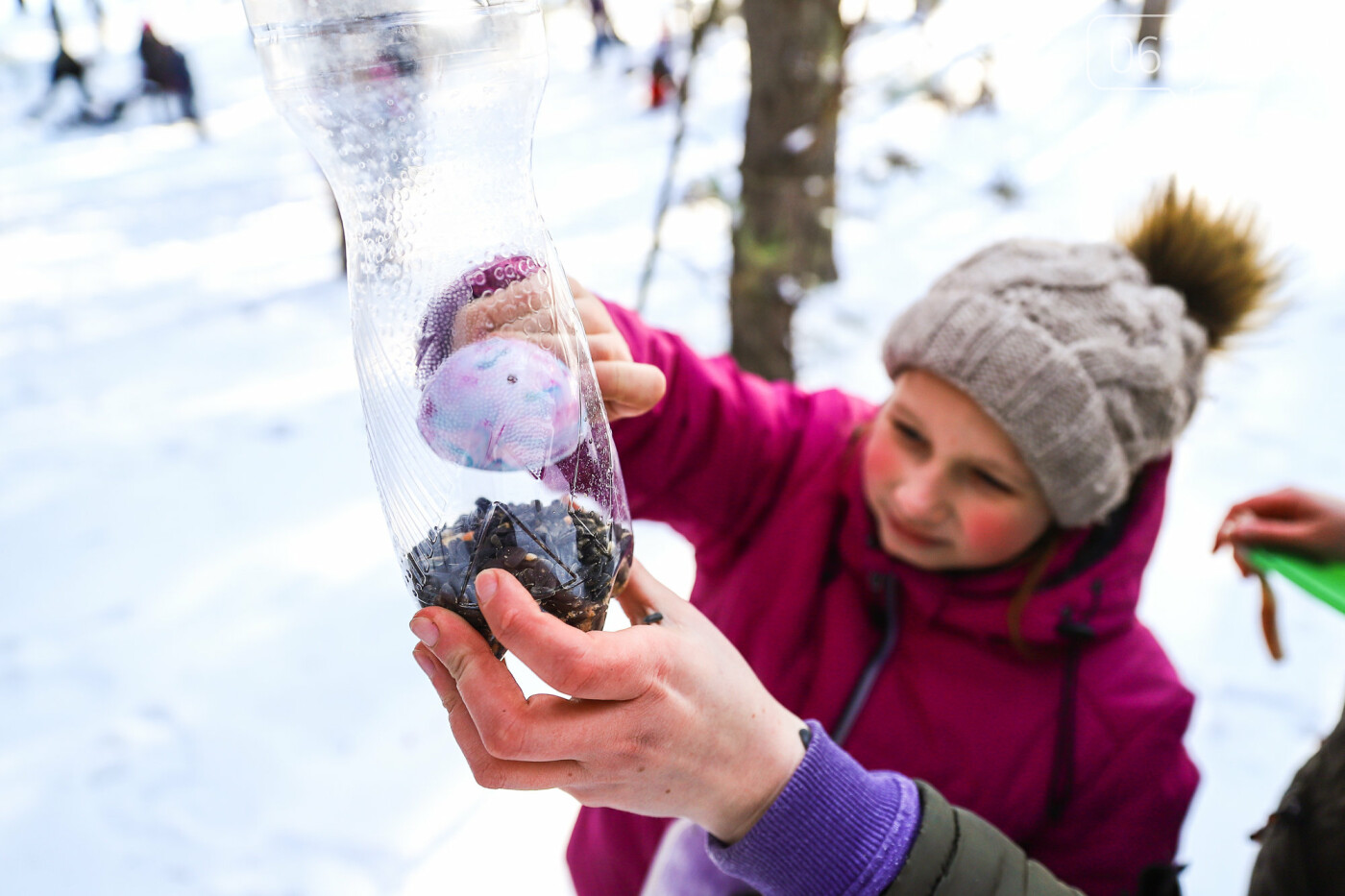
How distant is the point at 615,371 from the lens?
101 centimetres

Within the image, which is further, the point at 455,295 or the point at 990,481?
the point at 990,481

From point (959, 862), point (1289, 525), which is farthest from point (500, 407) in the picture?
point (1289, 525)

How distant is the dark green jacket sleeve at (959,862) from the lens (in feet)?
3.13

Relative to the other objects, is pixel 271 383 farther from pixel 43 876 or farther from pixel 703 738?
pixel 703 738

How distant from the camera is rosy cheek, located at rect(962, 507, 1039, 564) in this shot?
4.74ft

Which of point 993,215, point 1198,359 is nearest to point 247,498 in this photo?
point 1198,359

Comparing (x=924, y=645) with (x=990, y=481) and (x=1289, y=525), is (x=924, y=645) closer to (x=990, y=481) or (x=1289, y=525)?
(x=990, y=481)

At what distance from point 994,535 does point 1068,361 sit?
307 millimetres

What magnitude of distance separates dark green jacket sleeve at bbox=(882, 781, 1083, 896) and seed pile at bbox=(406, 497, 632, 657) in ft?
1.47

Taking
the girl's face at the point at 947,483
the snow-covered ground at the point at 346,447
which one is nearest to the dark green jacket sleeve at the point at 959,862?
the girl's face at the point at 947,483

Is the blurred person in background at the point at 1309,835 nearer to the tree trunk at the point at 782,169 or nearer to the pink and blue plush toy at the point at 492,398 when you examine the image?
the pink and blue plush toy at the point at 492,398

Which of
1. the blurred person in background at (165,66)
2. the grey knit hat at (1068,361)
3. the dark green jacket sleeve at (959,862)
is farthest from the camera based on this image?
the blurred person in background at (165,66)

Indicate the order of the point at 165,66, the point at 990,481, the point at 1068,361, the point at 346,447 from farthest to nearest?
the point at 165,66
the point at 346,447
the point at 990,481
the point at 1068,361

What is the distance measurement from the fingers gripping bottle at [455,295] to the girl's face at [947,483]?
70 cm
